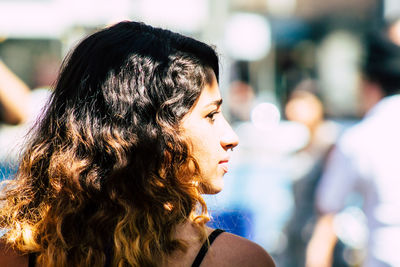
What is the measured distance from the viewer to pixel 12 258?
1511mm

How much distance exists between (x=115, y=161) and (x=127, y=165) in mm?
36

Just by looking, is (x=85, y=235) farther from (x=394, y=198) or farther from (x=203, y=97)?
(x=394, y=198)

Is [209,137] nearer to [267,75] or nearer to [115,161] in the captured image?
[115,161]

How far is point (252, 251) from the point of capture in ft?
4.99

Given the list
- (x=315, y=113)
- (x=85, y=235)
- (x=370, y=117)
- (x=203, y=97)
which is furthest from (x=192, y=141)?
(x=315, y=113)

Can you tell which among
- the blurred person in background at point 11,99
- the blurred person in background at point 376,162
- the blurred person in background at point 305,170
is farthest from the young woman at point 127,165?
the blurred person in background at point 305,170

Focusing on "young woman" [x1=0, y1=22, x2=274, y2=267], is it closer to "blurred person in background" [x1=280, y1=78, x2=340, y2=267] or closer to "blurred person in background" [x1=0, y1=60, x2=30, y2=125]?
"blurred person in background" [x1=0, y1=60, x2=30, y2=125]

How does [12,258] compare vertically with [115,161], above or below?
below

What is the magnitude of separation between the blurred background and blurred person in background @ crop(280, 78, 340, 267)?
0.04 feet

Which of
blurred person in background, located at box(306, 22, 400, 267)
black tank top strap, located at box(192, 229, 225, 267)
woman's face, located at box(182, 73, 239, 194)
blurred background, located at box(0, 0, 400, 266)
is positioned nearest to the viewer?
black tank top strap, located at box(192, 229, 225, 267)

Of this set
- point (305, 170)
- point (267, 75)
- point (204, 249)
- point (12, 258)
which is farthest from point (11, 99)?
point (267, 75)

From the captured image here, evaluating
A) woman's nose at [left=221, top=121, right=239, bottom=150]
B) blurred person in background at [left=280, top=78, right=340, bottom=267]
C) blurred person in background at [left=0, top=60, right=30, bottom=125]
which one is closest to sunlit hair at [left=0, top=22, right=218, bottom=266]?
woman's nose at [left=221, top=121, right=239, bottom=150]

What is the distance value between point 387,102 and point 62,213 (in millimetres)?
2062

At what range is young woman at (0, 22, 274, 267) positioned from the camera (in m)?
1.47
